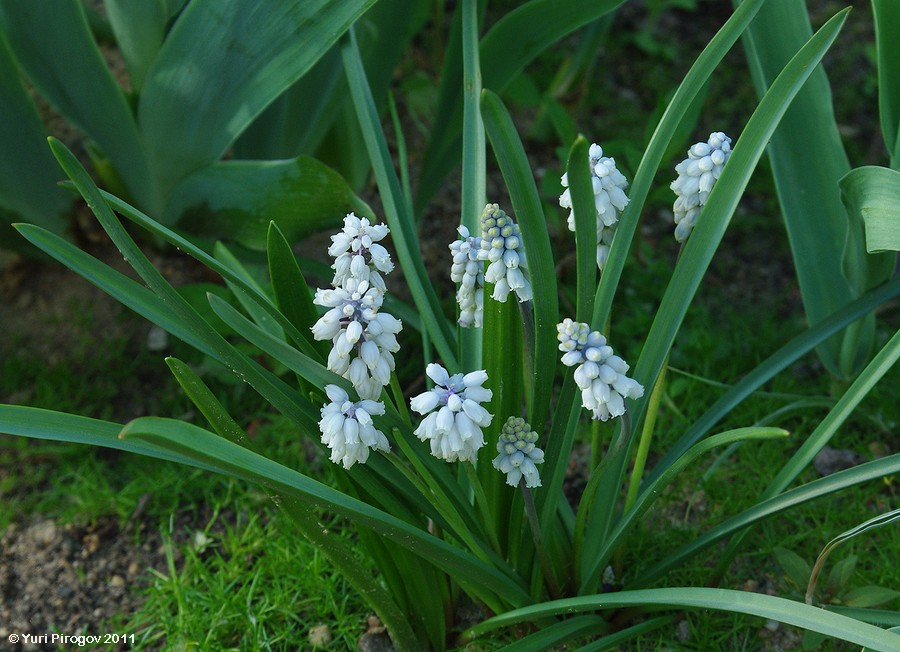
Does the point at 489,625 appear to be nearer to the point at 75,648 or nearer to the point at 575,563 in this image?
the point at 575,563

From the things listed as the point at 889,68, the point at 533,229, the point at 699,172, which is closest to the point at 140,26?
the point at 533,229

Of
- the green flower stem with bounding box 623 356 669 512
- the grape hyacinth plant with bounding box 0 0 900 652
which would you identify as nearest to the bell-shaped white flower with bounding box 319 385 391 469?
the grape hyacinth plant with bounding box 0 0 900 652

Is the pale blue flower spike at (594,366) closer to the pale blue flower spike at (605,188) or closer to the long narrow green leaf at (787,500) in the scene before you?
the pale blue flower spike at (605,188)

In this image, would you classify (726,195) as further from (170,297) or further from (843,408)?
(170,297)

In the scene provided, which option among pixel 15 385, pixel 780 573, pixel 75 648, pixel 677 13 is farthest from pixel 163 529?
pixel 677 13
